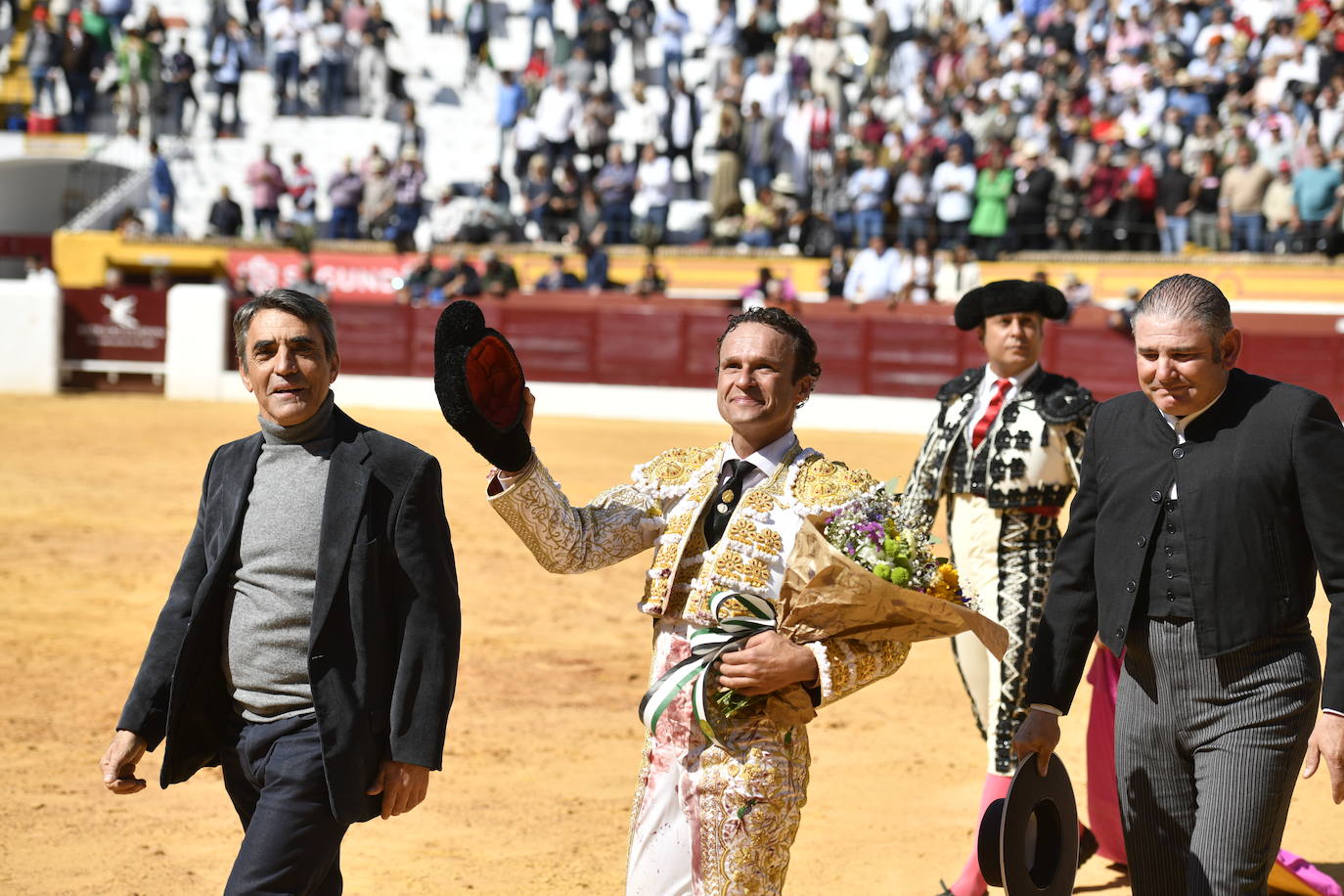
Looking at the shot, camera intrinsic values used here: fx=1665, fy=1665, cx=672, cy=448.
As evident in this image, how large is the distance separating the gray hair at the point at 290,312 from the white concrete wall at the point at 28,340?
1616 cm

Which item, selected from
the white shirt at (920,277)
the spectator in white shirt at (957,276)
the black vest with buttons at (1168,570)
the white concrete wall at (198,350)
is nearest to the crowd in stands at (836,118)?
the white shirt at (920,277)

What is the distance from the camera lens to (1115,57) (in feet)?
56.9

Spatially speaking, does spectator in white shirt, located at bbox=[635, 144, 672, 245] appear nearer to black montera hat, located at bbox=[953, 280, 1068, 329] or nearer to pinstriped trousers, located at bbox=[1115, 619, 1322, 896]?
black montera hat, located at bbox=[953, 280, 1068, 329]

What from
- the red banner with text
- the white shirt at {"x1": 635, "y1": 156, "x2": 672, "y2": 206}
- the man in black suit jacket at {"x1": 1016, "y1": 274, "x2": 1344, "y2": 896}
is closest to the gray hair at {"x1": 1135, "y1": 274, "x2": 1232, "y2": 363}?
the man in black suit jacket at {"x1": 1016, "y1": 274, "x2": 1344, "y2": 896}

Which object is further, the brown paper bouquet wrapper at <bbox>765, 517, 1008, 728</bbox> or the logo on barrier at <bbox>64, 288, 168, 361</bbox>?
the logo on barrier at <bbox>64, 288, 168, 361</bbox>

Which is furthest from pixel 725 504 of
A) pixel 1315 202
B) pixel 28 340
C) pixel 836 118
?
pixel 28 340

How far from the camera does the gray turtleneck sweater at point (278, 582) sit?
2836mm

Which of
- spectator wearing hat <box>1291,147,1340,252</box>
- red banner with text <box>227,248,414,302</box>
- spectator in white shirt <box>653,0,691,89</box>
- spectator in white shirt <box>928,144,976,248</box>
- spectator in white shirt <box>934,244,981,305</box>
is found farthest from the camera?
spectator in white shirt <box>653,0,691,89</box>

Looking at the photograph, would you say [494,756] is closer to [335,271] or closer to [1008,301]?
[1008,301]

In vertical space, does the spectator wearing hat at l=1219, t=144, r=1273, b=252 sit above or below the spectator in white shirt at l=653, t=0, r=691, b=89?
below

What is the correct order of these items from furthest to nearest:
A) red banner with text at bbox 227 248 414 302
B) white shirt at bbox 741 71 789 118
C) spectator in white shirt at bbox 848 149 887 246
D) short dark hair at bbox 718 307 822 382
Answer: red banner with text at bbox 227 248 414 302
white shirt at bbox 741 71 789 118
spectator in white shirt at bbox 848 149 887 246
short dark hair at bbox 718 307 822 382

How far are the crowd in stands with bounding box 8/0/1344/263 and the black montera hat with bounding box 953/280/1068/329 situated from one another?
11186 millimetres

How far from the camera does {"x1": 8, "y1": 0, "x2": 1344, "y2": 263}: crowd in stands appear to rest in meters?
15.8

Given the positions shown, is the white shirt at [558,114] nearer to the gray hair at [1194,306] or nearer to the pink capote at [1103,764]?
the pink capote at [1103,764]
